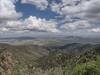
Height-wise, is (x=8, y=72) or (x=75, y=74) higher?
(x=75, y=74)

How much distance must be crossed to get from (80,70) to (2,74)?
6387cm

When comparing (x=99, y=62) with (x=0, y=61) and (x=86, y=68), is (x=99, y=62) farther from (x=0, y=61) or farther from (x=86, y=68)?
(x=0, y=61)

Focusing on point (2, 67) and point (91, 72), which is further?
point (2, 67)

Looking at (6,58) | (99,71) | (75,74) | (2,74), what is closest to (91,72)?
(99,71)

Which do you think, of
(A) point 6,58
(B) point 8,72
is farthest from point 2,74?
(A) point 6,58

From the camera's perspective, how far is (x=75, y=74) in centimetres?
6550

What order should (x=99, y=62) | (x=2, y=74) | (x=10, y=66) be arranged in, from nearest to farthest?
(x=99, y=62), (x=2, y=74), (x=10, y=66)

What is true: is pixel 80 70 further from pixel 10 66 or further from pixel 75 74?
pixel 10 66

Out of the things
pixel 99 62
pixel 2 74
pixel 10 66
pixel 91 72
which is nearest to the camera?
pixel 91 72

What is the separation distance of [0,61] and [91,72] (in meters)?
84.1

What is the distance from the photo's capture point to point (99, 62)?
64688 millimetres

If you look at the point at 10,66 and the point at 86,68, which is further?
the point at 10,66

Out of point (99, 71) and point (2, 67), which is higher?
point (99, 71)

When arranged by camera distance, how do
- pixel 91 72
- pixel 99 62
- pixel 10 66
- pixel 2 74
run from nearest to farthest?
pixel 91 72
pixel 99 62
pixel 2 74
pixel 10 66
